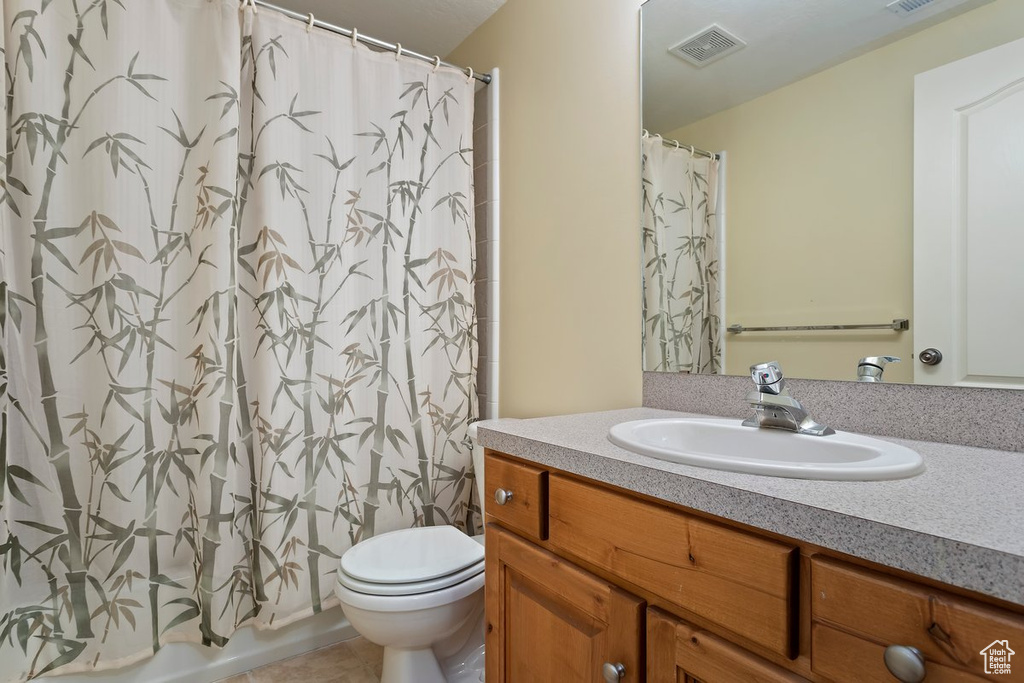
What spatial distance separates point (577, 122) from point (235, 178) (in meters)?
1.10

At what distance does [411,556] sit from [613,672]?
35.3 inches

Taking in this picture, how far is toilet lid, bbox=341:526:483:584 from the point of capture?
4.73ft

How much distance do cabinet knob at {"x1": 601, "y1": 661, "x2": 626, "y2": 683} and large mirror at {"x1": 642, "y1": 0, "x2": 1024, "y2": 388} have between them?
2.41 ft

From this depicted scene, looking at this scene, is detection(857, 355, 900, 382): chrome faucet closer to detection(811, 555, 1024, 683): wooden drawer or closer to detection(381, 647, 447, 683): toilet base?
detection(811, 555, 1024, 683): wooden drawer

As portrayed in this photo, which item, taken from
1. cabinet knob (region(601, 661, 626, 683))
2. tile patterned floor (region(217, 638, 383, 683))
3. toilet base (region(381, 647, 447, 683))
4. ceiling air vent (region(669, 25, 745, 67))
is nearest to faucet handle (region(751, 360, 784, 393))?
cabinet knob (region(601, 661, 626, 683))

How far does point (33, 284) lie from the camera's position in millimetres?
1425

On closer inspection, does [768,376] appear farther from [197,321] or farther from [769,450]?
[197,321]

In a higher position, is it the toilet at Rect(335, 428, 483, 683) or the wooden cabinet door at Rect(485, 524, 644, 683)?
the wooden cabinet door at Rect(485, 524, 644, 683)

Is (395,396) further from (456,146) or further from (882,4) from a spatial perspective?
(882,4)

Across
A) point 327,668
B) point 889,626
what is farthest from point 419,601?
point 889,626

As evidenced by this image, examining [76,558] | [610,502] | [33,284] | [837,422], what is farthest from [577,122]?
[76,558]

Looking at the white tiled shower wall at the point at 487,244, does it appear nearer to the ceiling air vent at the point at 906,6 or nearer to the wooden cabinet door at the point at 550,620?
the wooden cabinet door at the point at 550,620

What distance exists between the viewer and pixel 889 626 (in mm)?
532

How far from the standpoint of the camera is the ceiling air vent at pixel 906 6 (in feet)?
3.29
